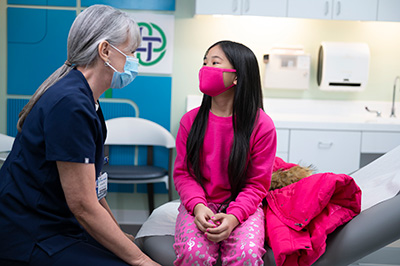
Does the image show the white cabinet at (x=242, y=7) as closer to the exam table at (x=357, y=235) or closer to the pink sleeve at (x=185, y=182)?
the pink sleeve at (x=185, y=182)

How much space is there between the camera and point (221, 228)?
1403mm

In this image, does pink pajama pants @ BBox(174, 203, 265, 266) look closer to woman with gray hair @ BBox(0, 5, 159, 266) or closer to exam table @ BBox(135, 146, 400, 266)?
exam table @ BBox(135, 146, 400, 266)

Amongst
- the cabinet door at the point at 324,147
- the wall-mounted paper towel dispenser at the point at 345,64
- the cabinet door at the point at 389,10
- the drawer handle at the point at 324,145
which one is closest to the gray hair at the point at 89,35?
the cabinet door at the point at 324,147

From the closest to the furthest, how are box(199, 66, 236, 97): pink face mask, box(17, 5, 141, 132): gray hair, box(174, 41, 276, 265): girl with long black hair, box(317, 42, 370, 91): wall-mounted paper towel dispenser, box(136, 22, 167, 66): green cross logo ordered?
box(17, 5, 141, 132): gray hair → box(174, 41, 276, 265): girl with long black hair → box(199, 66, 236, 97): pink face mask → box(317, 42, 370, 91): wall-mounted paper towel dispenser → box(136, 22, 167, 66): green cross logo

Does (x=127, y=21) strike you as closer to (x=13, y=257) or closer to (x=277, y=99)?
(x=13, y=257)

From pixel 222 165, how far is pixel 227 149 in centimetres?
7

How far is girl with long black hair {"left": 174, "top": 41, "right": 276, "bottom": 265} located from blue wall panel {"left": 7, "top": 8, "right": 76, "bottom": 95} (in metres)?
1.98

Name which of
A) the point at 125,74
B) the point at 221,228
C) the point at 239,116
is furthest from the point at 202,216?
the point at 125,74

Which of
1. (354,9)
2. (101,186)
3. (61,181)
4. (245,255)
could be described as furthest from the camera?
(354,9)

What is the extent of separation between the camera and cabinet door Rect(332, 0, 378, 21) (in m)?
3.05

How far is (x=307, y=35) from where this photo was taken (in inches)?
134

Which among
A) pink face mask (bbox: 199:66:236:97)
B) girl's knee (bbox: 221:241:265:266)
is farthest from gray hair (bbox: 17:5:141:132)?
girl's knee (bbox: 221:241:265:266)

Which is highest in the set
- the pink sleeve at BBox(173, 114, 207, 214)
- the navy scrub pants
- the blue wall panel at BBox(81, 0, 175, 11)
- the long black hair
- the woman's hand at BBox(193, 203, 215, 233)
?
the blue wall panel at BBox(81, 0, 175, 11)

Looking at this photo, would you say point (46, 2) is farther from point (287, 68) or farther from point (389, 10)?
point (389, 10)
